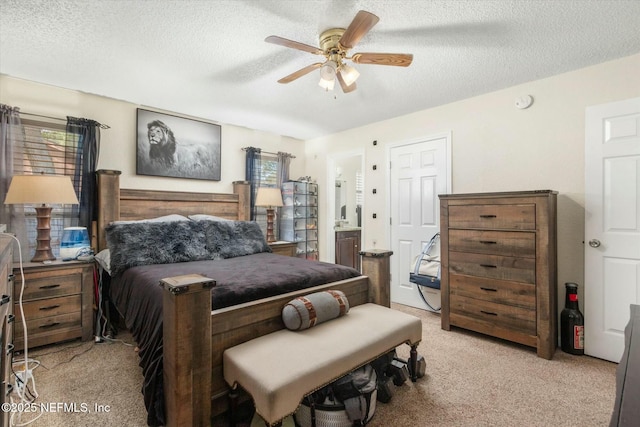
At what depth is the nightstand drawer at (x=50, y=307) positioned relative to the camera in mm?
2412

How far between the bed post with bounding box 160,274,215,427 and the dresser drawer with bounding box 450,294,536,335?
239 cm

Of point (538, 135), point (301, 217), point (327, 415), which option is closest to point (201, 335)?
point (327, 415)

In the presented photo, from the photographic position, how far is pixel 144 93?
122 inches

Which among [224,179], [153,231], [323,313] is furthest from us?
[224,179]

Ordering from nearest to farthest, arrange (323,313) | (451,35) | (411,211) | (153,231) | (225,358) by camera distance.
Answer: (225,358) < (323,313) < (451,35) < (153,231) < (411,211)

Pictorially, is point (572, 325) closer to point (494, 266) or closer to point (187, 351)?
point (494, 266)

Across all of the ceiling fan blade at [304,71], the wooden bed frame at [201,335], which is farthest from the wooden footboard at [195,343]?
the ceiling fan blade at [304,71]

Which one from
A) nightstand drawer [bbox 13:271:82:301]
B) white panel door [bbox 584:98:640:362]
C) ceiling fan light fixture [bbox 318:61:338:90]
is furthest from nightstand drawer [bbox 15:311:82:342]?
white panel door [bbox 584:98:640:362]

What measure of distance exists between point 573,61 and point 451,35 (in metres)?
1.23

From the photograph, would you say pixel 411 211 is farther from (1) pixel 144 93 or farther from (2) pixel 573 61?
(1) pixel 144 93

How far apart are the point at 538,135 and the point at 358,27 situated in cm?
220

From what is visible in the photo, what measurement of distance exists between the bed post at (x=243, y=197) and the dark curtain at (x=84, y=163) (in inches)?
63.5

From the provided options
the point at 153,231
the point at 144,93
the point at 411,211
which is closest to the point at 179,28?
the point at 144,93

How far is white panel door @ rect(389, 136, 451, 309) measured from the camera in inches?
139
